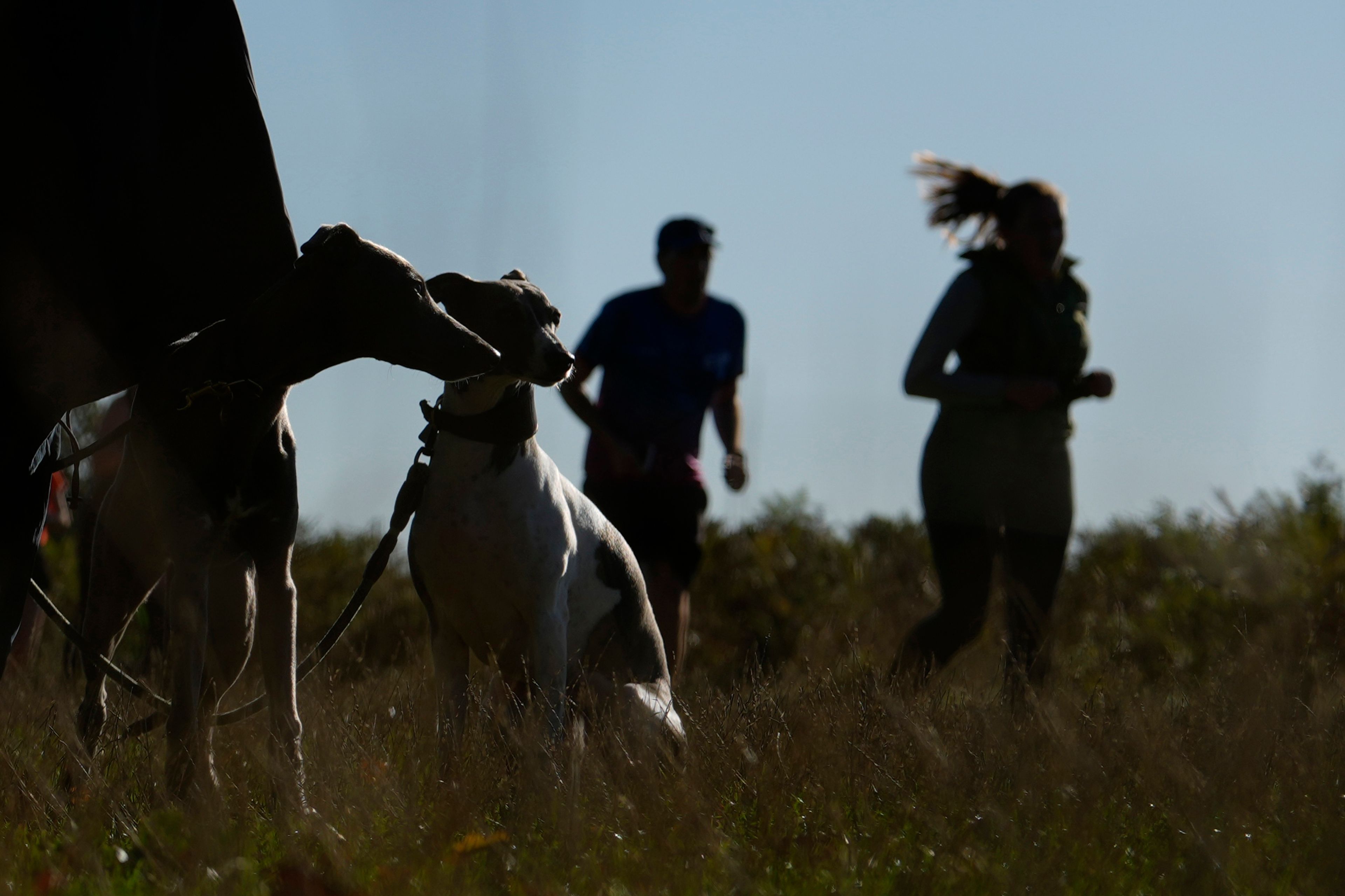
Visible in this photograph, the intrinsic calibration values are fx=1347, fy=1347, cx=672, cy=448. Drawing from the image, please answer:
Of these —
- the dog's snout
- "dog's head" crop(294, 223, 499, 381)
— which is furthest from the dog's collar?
"dog's head" crop(294, 223, 499, 381)

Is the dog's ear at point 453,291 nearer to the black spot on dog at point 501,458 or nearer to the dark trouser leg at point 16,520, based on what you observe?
the black spot on dog at point 501,458

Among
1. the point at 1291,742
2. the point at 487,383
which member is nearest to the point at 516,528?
the point at 487,383

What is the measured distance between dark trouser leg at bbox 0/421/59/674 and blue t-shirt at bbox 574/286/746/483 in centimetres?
327

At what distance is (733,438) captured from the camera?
264 inches

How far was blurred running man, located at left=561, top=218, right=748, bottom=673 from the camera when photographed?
618 cm

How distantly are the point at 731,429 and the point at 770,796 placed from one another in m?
3.38

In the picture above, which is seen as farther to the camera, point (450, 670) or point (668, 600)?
point (668, 600)

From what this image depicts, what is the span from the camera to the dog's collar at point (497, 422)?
436 centimetres

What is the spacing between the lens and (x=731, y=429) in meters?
6.71

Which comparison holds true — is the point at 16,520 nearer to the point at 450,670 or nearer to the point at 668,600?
the point at 450,670

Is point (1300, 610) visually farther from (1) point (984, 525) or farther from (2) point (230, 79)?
(2) point (230, 79)

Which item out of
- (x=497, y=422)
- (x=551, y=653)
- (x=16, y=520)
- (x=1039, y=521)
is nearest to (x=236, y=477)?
(x=16, y=520)

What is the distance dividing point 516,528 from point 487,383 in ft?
1.58

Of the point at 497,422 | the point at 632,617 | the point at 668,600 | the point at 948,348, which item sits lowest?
the point at 668,600
